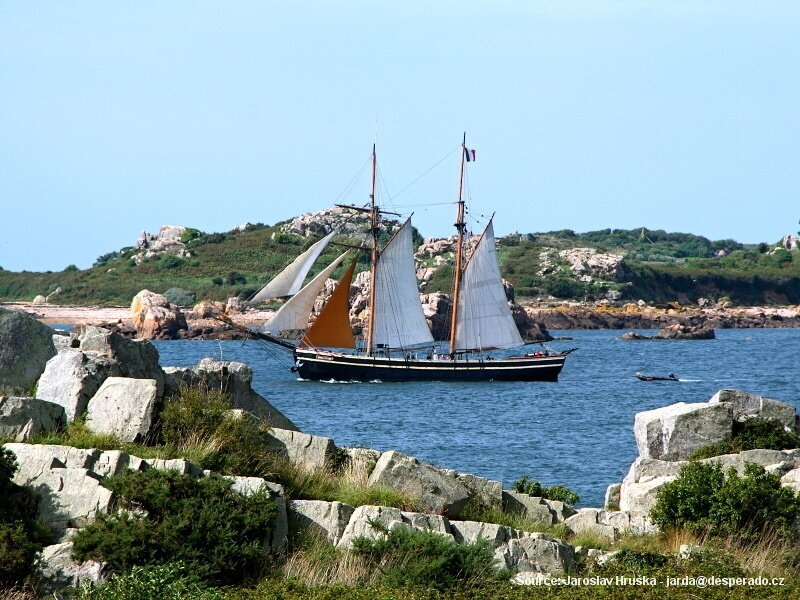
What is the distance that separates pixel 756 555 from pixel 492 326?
50504 millimetres

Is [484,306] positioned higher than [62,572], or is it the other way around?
[484,306]

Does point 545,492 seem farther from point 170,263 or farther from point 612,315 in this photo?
point 170,263

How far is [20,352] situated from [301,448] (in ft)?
11.2

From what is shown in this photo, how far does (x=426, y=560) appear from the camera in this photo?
1076cm

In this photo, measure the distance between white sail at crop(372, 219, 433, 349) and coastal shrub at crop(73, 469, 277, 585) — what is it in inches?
2014

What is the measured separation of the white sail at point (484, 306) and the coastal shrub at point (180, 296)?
6287 centimetres

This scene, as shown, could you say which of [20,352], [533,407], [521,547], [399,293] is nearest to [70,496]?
[20,352]

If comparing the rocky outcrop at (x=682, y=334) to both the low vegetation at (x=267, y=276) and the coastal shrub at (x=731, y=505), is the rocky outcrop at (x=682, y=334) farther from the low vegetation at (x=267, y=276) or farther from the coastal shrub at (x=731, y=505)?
the coastal shrub at (x=731, y=505)

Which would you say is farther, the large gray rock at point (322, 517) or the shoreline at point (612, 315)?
the shoreline at point (612, 315)

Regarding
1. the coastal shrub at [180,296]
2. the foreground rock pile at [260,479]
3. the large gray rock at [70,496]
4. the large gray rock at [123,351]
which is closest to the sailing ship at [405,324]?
the foreground rock pile at [260,479]

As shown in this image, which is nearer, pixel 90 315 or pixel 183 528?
pixel 183 528

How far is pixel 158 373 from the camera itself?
590 inches

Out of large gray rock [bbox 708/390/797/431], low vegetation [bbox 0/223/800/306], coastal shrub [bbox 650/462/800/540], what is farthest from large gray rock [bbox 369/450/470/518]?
low vegetation [bbox 0/223/800/306]

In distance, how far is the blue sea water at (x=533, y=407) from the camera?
96.0 ft
